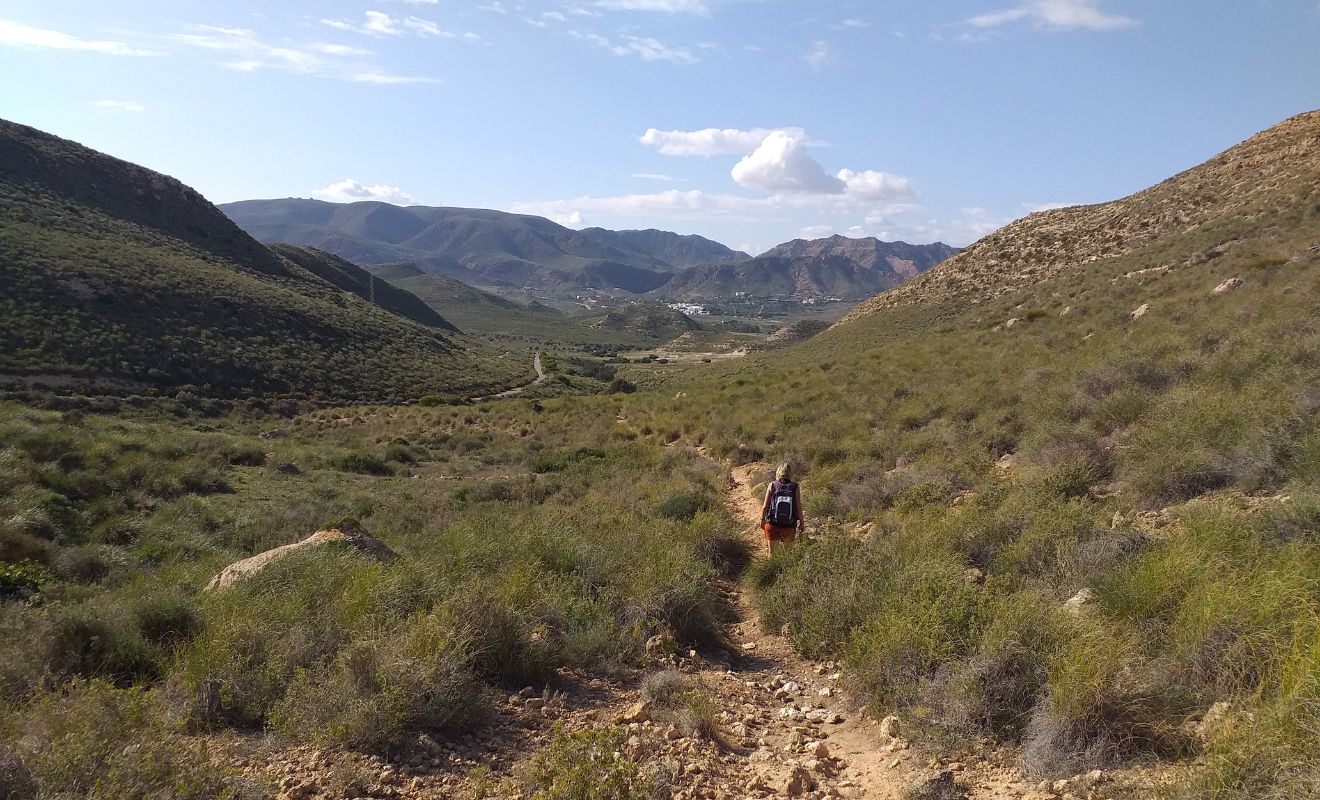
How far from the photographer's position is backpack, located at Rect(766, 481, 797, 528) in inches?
327

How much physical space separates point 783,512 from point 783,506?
82 millimetres

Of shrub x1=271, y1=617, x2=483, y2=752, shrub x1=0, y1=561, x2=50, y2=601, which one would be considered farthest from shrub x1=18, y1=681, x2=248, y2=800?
shrub x1=0, y1=561, x2=50, y2=601

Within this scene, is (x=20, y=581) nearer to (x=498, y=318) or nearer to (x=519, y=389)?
(x=519, y=389)

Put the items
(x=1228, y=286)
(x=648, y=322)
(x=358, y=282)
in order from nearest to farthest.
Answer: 1. (x=1228, y=286)
2. (x=358, y=282)
3. (x=648, y=322)

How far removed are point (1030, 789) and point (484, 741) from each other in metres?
3.25

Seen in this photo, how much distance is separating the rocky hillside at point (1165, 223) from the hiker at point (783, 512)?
26.9 metres

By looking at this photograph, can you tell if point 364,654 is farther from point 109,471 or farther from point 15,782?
point 109,471

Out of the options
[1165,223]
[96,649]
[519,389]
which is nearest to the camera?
[96,649]

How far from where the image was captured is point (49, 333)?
3228cm

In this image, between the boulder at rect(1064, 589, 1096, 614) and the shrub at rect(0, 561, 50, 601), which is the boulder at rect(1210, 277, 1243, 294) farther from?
the shrub at rect(0, 561, 50, 601)

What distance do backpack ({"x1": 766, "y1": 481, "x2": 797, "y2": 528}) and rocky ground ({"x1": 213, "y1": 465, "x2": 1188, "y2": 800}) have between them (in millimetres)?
2954

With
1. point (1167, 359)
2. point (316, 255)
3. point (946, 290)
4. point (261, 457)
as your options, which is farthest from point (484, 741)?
point (316, 255)

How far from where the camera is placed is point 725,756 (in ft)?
13.8

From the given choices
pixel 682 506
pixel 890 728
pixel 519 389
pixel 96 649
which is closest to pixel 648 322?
pixel 519 389
